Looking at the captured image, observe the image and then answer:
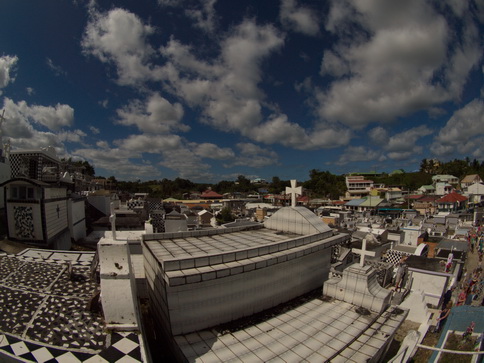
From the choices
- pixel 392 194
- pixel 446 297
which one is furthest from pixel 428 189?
pixel 446 297

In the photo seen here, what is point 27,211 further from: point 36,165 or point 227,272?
point 227,272

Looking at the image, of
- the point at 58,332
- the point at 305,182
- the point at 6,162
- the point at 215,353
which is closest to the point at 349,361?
the point at 215,353

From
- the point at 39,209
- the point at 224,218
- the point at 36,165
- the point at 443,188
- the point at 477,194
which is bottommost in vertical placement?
the point at 224,218

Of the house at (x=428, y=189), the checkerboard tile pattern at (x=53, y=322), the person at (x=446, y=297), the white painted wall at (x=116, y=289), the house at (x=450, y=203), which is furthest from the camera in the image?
the house at (x=428, y=189)

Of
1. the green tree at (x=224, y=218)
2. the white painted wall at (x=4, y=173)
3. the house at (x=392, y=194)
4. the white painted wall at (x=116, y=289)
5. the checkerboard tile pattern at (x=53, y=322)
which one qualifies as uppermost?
the white painted wall at (x=4, y=173)

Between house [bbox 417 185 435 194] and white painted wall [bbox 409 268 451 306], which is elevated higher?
house [bbox 417 185 435 194]

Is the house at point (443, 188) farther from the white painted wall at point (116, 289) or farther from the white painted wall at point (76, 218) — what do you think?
the white painted wall at point (116, 289)

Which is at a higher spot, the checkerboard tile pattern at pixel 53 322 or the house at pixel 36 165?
the house at pixel 36 165

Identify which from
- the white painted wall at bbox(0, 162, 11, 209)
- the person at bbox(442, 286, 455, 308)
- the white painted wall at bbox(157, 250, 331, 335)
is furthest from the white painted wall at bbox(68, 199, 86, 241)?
the person at bbox(442, 286, 455, 308)

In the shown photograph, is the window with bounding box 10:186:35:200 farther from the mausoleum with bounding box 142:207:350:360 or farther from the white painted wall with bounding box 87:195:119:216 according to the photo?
the white painted wall with bounding box 87:195:119:216

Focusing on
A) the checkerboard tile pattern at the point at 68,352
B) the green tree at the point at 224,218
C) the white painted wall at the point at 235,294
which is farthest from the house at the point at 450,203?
the checkerboard tile pattern at the point at 68,352

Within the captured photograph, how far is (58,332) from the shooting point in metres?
7.18

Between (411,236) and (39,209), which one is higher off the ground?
(39,209)

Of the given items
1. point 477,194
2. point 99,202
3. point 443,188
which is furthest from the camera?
point 443,188
